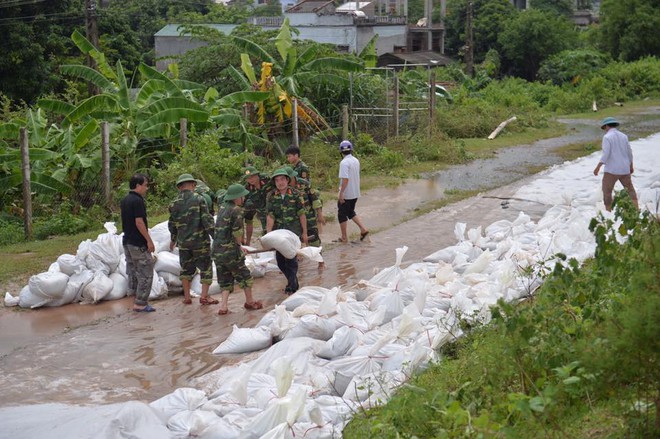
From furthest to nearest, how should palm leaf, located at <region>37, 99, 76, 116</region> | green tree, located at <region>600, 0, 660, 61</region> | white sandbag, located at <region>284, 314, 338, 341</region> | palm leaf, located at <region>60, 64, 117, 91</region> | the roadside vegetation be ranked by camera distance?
1. green tree, located at <region>600, 0, 660, 61</region>
2. palm leaf, located at <region>60, 64, 117, 91</region>
3. palm leaf, located at <region>37, 99, 76, 116</region>
4. white sandbag, located at <region>284, 314, 338, 341</region>
5. the roadside vegetation

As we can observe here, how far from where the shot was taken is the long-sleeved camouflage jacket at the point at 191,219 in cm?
896

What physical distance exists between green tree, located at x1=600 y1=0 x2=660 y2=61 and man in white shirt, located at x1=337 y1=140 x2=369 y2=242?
30488 mm

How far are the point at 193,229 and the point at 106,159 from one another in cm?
430

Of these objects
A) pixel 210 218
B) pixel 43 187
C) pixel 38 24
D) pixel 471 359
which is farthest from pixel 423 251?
pixel 38 24

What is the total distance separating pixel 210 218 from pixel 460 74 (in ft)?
86.9

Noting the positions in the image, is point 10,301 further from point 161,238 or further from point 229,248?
point 229,248

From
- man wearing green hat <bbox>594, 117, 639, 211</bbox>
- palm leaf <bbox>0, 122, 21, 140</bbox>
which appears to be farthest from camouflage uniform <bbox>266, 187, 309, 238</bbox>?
palm leaf <bbox>0, 122, 21, 140</bbox>

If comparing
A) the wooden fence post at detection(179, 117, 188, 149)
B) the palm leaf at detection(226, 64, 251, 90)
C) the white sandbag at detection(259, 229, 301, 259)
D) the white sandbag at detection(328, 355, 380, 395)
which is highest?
the palm leaf at detection(226, 64, 251, 90)

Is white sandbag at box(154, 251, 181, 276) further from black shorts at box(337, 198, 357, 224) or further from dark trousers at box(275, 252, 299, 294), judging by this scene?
black shorts at box(337, 198, 357, 224)

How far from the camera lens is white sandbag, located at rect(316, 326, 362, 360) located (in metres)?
6.89

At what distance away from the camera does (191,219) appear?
898cm

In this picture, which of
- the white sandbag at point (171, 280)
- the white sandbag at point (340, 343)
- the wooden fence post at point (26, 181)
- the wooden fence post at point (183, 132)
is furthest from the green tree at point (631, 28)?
the white sandbag at point (340, 343)

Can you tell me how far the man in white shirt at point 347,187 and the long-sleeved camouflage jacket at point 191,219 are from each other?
2539 mm

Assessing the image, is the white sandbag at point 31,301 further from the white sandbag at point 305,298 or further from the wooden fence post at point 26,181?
the wooden fence post at point 26,181
